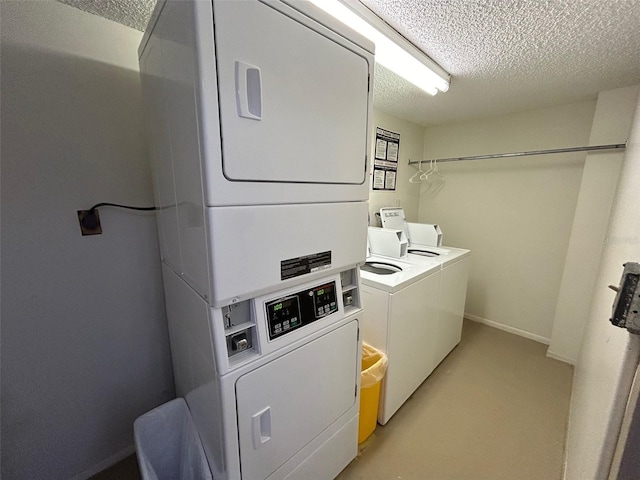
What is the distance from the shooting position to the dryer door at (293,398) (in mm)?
900

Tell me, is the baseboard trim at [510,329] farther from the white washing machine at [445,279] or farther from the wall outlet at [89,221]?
the wall outlet at [89,221]

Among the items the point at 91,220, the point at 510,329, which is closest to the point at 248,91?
the point at 91,220

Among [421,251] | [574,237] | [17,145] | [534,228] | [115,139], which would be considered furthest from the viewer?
[534,228]

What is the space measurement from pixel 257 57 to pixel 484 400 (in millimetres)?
2475

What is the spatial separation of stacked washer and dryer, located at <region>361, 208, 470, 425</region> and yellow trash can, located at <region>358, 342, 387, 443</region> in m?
0.06

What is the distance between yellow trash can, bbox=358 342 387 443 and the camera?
1.45 m

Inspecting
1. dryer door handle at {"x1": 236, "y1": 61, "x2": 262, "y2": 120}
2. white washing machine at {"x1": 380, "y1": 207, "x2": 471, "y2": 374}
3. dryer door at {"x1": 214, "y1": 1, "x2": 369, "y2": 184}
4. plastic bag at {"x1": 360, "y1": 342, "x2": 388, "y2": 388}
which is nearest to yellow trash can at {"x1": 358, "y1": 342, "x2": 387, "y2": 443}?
plastic bag at {"x1": 360, "y1": 342, "x2": 388, "y2": 388}

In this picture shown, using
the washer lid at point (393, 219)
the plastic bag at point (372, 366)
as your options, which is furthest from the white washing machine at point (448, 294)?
the plastic bag at point (372, 366)

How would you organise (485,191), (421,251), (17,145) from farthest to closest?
(485,191)
(421,251)
(17,145)

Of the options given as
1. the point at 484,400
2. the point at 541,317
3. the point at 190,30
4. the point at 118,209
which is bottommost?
the point at 484,400

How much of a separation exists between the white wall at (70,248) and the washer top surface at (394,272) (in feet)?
4.11

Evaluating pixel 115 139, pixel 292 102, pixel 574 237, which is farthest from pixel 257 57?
pixel 574 237

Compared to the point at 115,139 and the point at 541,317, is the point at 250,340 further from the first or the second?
the point at 541,317

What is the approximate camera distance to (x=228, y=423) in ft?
2.77
